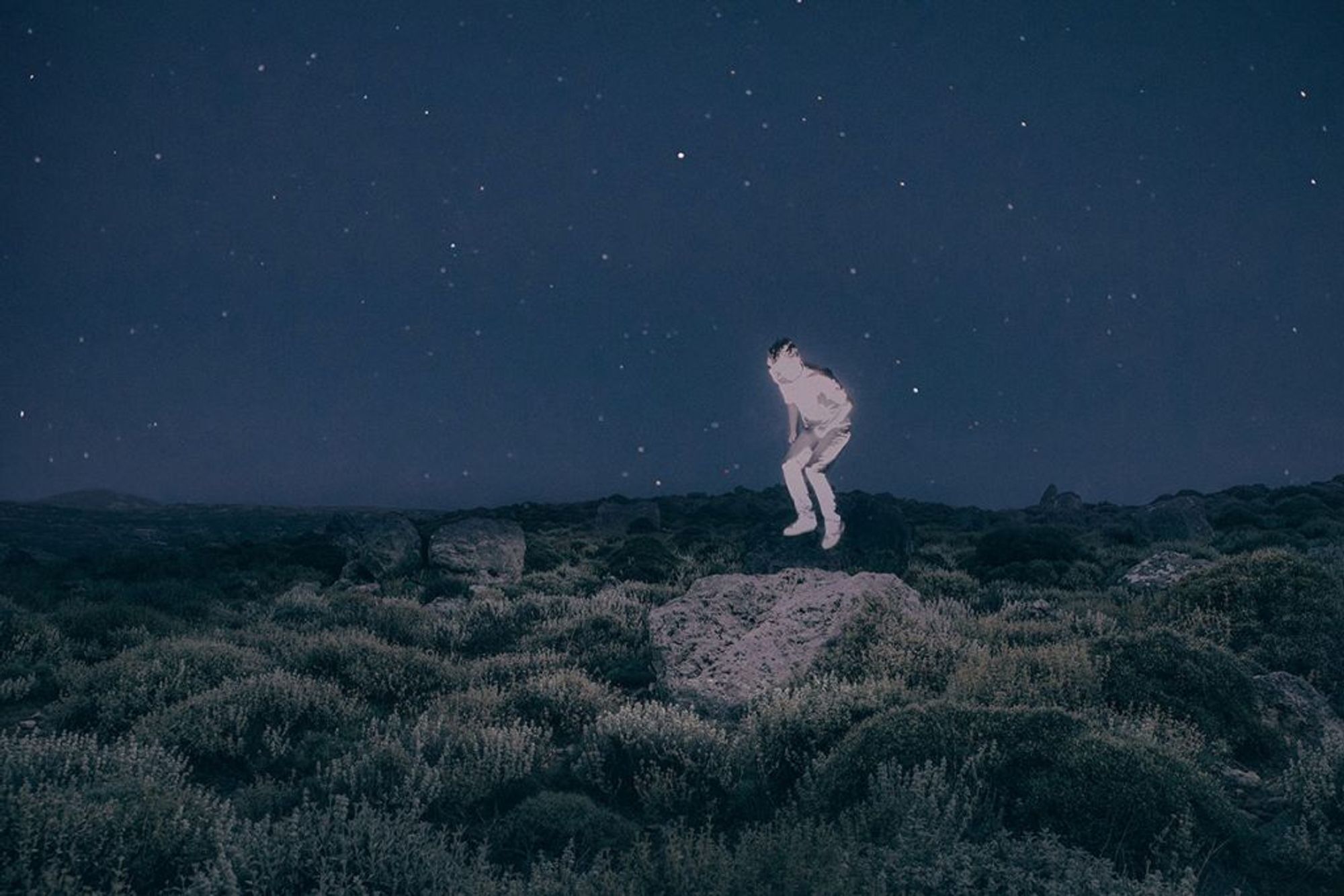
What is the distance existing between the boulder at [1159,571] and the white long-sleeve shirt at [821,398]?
25.3 feet

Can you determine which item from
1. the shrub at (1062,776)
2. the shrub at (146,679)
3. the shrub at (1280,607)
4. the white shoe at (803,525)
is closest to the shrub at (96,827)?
the shrub at (146,679)

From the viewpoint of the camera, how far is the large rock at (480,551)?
23.8m

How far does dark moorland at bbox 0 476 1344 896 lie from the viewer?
458 centimetres

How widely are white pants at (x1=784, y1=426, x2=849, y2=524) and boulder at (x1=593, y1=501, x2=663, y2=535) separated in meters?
27.1

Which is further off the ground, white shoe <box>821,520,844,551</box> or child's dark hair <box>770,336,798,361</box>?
child's dark hair <box>770,336,798,361</box>

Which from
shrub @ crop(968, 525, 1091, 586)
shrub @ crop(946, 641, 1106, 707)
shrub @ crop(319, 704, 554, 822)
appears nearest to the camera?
shrub @ crop(319, 704, 554, 822)

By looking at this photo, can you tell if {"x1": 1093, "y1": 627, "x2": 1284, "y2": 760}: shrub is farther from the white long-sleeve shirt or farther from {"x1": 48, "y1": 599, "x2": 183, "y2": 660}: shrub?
{"x1": 48, "y1": 599, "x2": 183, "y2": 660}: shrub

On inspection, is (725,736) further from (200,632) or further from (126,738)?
(200,632)

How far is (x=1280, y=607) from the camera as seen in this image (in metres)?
10.1

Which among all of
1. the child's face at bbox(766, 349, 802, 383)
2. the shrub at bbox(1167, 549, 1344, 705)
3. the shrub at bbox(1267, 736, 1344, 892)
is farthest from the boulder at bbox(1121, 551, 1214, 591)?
the shrub at bbox(1267, 736, 1344, 892)

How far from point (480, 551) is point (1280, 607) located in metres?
19.7

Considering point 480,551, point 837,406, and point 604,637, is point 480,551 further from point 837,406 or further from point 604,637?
point 837,406

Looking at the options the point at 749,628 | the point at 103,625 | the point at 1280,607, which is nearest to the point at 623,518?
the point at 103,625

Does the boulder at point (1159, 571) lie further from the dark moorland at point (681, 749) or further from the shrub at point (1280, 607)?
the shrub at point (1280, 607)
